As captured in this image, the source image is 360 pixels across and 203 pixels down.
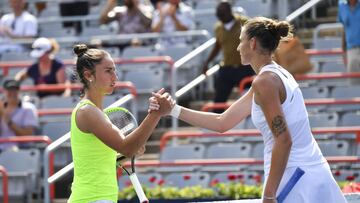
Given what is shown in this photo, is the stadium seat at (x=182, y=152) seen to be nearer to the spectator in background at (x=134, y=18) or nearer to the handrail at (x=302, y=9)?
the handrail at (x=302, y=9)

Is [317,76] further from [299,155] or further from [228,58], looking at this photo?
[299,155]

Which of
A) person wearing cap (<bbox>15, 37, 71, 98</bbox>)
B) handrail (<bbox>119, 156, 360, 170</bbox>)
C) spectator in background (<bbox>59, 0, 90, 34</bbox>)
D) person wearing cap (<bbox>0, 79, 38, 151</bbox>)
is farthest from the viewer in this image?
spectator in background (<bbox>59, 0, 90, 34</bbox>)

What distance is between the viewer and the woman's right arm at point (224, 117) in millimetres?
6613

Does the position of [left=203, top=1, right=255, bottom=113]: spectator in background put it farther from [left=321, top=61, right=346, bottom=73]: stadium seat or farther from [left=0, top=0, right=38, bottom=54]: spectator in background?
[left=0, top=0, right=38, bottom=54]: spectator in background

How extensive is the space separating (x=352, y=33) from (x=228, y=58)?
57.0 inches

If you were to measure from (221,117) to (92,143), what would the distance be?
0.87m

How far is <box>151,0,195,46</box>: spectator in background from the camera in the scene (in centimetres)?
1426

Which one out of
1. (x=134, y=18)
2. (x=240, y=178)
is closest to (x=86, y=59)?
(x=240, y=178)

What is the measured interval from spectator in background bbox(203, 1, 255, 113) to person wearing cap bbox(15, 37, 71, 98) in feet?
5.74

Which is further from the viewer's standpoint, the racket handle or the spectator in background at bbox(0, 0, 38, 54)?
the spectator in background at bbox(0, 0, 38, 54)

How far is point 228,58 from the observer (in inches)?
506

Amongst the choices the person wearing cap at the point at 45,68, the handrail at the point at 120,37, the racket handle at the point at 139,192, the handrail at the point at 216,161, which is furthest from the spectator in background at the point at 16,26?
the racket handle at the point at 139,192

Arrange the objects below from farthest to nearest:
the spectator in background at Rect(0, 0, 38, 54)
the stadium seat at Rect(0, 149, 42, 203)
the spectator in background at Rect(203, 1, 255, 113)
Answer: the spectator in background at Rect(0, 0, 38, 54)
the spectator in background at Rect(203, 1, 255, 113)
the stadium seat at Rect(0, 149, 42, 203)

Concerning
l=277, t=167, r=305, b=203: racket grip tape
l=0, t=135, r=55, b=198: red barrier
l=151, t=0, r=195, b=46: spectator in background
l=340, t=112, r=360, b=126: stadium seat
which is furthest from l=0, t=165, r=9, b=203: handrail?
l=277, t=167, r=305, b=203: racket grip tape
